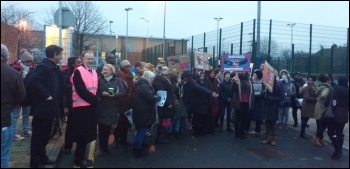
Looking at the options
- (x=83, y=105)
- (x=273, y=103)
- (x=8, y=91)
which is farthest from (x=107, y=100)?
(x=273, y=103)

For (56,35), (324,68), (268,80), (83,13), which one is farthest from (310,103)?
(56,35)

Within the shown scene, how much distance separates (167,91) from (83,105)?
2.77 meters

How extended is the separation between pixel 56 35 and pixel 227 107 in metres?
5.60

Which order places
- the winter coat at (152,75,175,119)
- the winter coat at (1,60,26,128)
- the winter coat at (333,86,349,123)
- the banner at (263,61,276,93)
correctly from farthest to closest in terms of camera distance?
the banner at (263,61,276,93) → the winter coat at (152,75,175,119) → the winter coat at (333,86,349,123) → the winter coat at (1,60,26,128)

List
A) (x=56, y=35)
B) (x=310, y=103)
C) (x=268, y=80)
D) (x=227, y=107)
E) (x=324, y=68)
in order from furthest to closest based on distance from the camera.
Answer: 1. (x=324, y=68)
2. (x=56, y=35)
3. (x=227, y=107)
4. (x=310, y=103)
5. (x=268, y=80)

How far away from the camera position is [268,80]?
905cm

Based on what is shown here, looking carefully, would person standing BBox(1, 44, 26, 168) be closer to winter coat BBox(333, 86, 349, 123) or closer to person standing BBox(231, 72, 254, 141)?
person standing BBox(231, 72, 254, 141)

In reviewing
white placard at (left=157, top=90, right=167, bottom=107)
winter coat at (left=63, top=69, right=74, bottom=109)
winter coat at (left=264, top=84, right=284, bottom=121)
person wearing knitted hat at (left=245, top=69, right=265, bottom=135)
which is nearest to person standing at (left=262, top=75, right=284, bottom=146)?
winter coat at (left=264, top=84, right=284, bottom=121)

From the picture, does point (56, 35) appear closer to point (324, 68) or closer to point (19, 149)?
point (19, 149)

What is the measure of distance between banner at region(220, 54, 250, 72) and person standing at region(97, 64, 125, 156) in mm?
4582

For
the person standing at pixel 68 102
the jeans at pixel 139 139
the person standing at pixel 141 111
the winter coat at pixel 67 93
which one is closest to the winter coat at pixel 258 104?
the person standing at pixel 141 111

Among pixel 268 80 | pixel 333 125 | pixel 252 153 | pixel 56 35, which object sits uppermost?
pixel 56 35

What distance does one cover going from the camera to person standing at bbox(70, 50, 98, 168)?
618cm

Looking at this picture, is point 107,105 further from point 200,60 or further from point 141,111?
point 200,60
